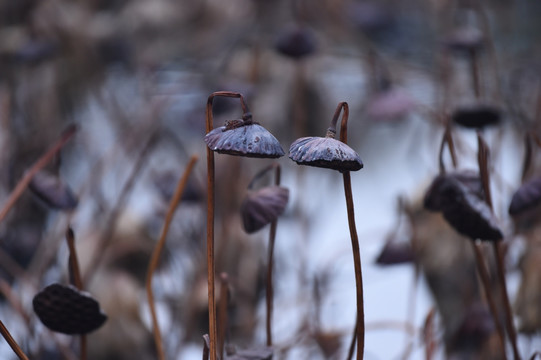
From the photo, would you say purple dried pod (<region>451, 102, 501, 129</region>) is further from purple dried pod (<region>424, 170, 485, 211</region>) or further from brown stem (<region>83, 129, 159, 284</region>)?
brown stem (<region>83, 129, 159, 284</region>)

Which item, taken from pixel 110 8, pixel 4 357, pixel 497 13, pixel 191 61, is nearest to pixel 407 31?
pixel 497 13

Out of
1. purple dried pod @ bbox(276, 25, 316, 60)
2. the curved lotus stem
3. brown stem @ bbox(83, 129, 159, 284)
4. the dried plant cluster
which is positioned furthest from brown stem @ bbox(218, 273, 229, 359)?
purple dried pod @ bbox(276, 25, 316, 60)

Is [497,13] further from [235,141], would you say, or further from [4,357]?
[235,141]

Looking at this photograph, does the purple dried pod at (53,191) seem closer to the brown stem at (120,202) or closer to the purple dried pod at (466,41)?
the brown stem at (120,202)

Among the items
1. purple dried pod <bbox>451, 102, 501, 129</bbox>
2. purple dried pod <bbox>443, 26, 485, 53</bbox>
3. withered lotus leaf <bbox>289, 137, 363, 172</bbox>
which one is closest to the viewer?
withered lotus leaf <bbox>289, 137, 363, 172</bbox>

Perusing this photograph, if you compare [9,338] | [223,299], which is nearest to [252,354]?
[223,299]

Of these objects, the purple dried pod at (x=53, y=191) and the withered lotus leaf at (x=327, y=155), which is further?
the purple dried pod at (x=53, y=191)

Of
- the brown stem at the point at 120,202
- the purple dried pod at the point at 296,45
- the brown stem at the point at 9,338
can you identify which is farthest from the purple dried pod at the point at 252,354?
the purple dried pod at the point at 296,45
